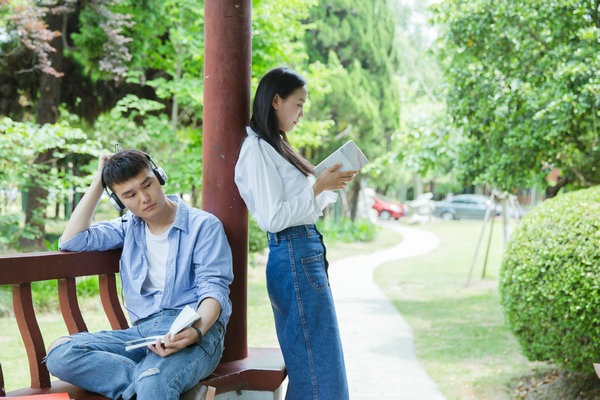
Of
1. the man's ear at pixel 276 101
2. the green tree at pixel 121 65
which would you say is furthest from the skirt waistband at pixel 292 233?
the green tree at pixel 121 65

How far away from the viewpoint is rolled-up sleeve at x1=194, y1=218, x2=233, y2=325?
2.56 meters

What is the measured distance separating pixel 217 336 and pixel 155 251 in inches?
18.8

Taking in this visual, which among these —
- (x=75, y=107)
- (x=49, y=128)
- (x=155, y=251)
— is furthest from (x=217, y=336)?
(x=75, y=107)

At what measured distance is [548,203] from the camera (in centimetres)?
493

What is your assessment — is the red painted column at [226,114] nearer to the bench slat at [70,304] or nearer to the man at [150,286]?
the man at [150,286]

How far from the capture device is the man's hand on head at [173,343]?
7.73ft

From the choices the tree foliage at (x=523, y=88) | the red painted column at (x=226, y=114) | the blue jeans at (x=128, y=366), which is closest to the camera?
the blue jeans at (x=128, y=366)

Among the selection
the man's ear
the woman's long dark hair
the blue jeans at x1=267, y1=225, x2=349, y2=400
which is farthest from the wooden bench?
the man's ear

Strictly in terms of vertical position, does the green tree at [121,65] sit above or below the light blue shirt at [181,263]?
above

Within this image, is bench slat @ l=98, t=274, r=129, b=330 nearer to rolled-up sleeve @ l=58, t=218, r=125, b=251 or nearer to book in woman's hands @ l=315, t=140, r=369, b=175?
rolled-up sleeve @ l=58, t=218, r=125, b=251

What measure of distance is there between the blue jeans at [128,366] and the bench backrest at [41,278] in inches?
9.5

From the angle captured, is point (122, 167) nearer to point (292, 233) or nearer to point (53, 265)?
point (53, 265)

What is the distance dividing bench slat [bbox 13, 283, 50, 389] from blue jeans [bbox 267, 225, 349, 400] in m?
1.02

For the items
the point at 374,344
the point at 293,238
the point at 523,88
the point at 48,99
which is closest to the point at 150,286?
the point at 293,238
